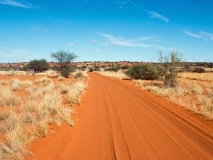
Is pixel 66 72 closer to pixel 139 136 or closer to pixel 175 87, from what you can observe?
pixel 175 87

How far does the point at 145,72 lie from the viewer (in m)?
40.2

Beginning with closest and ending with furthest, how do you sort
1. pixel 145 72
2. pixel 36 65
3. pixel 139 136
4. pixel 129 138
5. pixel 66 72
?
pixel 129 138
pixel 139 136
pixel 145 72
pixel 66 72
pixel 36 65

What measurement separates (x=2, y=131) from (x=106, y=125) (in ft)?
12.7

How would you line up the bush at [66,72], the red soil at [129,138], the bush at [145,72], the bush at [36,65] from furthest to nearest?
the bush at [36,65] < the bush at [66,72] < the bush at [145,72] < the red soil at [129,138]

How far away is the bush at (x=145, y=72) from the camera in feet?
128

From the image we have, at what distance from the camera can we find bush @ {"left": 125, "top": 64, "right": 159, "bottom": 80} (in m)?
39.1

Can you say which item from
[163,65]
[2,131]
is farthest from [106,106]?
[163,65]

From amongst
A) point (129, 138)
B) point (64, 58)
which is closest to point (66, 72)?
point (64, 58)

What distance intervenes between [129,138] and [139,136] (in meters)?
0.43

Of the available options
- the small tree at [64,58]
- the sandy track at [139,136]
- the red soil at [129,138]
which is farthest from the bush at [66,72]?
the red soil at [129,138]

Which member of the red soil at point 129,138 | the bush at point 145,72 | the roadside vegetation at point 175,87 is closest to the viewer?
the red soil at point 129,138

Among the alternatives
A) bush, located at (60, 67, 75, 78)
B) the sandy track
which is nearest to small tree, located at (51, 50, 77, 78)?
bush, located at (60, 67, 75, 78)

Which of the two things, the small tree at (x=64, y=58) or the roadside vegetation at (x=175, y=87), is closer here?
the roadside vegetation at (x=175, y=87)

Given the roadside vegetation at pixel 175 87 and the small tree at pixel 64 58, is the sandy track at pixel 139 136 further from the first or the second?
the small tree at pixel 64 58
